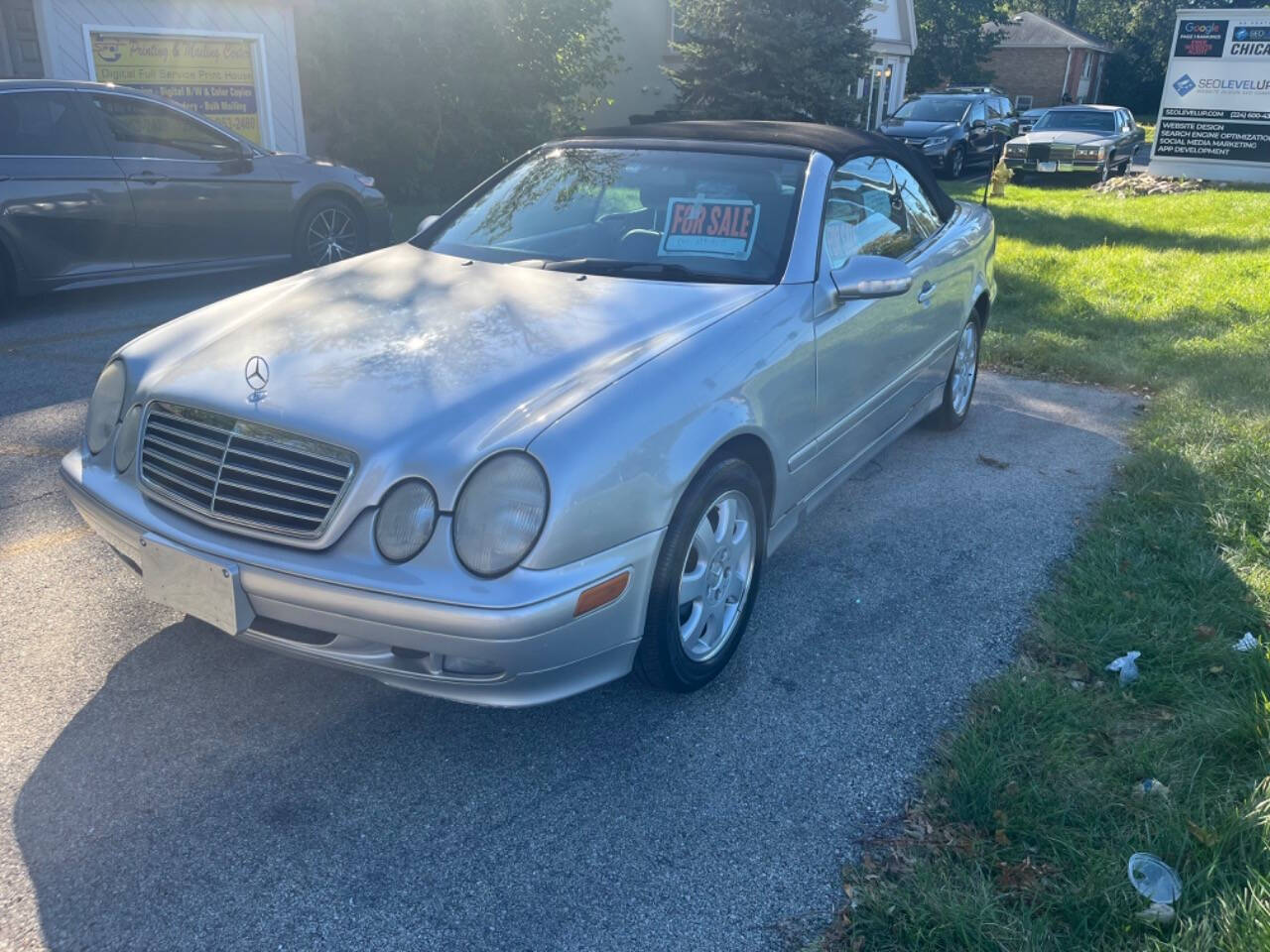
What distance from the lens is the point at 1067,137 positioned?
65.4ft

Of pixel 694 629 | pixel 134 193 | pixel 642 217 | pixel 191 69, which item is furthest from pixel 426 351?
pixel 191 69

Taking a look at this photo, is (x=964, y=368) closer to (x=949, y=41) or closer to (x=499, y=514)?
(x=499, y=514)

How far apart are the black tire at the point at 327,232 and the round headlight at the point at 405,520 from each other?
6.81 m

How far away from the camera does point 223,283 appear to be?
9344 mm

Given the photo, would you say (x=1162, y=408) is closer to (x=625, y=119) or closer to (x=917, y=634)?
(x=917, y=634)

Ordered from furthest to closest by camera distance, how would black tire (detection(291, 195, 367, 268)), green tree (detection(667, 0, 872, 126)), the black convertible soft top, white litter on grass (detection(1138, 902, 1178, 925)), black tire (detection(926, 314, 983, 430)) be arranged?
green tree (detection(667, 0, 872, 126))
black tire (detection(291, 195, 367, 268))
black tire (detection(926, 314, 983, 430))
the black convertible soft top
white litter on grass (detection(1138, 902, 1178, 925))

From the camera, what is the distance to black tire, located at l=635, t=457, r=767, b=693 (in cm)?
295

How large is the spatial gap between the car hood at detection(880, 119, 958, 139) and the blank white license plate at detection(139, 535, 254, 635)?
64.6 ft

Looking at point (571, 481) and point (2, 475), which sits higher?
point (571, 481)

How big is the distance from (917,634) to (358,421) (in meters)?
2.04

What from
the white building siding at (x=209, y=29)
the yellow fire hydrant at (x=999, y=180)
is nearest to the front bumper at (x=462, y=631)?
the white building siding at (x=209, y=29)

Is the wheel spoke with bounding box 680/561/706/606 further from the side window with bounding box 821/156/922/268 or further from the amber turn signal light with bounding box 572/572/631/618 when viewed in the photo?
the side window with bounding box 821/156/922/268

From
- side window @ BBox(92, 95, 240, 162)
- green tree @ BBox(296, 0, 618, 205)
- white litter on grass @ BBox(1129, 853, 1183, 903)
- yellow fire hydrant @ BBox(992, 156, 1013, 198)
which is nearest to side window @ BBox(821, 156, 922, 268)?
white litter on grass @ BBox(1129, 853, 1183, 903)

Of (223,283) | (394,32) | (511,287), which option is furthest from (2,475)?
(394,32)
